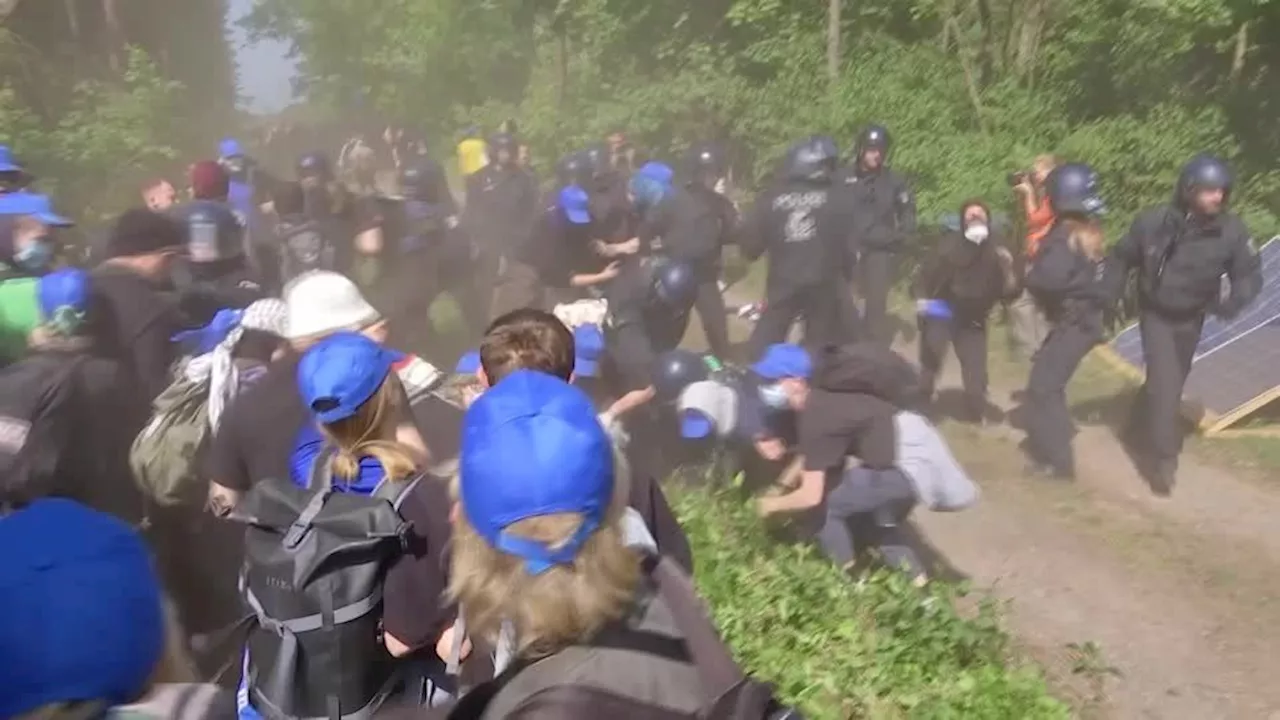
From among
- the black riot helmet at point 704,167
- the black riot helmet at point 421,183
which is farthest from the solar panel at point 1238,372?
the black riot helmet at point 421,183

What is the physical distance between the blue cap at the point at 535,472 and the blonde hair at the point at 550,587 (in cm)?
2

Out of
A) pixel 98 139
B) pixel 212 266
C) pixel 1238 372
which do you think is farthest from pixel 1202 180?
pixel 98 139

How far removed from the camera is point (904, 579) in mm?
5305

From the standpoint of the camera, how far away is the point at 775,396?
5496 mm

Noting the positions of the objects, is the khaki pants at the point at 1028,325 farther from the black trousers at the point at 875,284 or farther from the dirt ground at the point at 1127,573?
the dirt ground at the point at 1127,573

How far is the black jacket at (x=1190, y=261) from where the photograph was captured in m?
7.32

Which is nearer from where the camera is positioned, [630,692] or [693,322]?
[630,692]

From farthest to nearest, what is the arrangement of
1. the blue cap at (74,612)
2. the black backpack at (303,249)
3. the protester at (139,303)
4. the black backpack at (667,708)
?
the black backpack at (303,249)
the protester at (139,303)
the black backpack at (667,708)
the blue cap at (74,612)

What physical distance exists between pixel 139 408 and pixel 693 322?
7703mm

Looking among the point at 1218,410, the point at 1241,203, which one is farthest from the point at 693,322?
the point at 1241,203

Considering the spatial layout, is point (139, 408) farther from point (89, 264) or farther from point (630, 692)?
point (630, 692)

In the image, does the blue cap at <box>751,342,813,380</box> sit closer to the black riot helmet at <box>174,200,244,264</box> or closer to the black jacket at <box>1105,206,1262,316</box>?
the black riot helmet at <box>174,200,244,264</box>

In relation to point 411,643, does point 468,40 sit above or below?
below

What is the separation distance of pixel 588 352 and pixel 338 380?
2.80 m
